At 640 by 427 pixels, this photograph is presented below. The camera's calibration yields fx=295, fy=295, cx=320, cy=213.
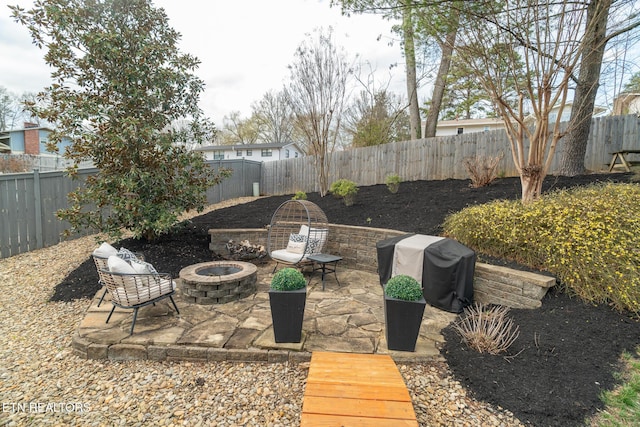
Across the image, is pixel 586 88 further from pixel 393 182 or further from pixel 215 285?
pixel 215 285

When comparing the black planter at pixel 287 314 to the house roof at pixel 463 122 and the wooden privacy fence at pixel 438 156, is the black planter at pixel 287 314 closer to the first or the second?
the wooden privacy fence at pixel 438 156

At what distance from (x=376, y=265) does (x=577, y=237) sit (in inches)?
99.9

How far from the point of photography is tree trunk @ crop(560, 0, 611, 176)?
360 centimetres

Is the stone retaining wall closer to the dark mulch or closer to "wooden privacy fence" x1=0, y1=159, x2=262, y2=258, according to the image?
the dark mulch

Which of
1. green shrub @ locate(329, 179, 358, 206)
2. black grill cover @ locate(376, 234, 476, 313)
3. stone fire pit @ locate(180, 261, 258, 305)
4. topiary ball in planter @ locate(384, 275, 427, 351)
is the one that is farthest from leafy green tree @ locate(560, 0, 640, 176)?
stone fire pit @ locate(180, 261, 258, 305)

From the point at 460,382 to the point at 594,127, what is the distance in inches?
253

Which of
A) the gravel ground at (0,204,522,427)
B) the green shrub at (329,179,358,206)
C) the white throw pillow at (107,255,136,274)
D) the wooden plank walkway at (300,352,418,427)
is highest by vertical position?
the green shrub at (329,179,358,206)

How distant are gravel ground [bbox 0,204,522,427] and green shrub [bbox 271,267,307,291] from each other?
61 cm

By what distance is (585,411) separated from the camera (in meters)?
1.79

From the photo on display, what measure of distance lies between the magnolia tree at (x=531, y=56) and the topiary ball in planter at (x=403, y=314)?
9.08 ft

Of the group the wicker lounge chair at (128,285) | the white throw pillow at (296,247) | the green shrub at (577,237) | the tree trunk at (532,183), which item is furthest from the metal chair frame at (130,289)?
the tree trunk at (532,183)

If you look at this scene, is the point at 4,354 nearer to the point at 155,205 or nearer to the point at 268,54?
the point at 155,205

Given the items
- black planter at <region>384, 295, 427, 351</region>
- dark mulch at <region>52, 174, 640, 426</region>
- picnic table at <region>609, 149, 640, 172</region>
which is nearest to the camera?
dark mulch at <region>52, 174, 640, 426</region>

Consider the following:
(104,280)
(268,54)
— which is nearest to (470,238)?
(104,280)
